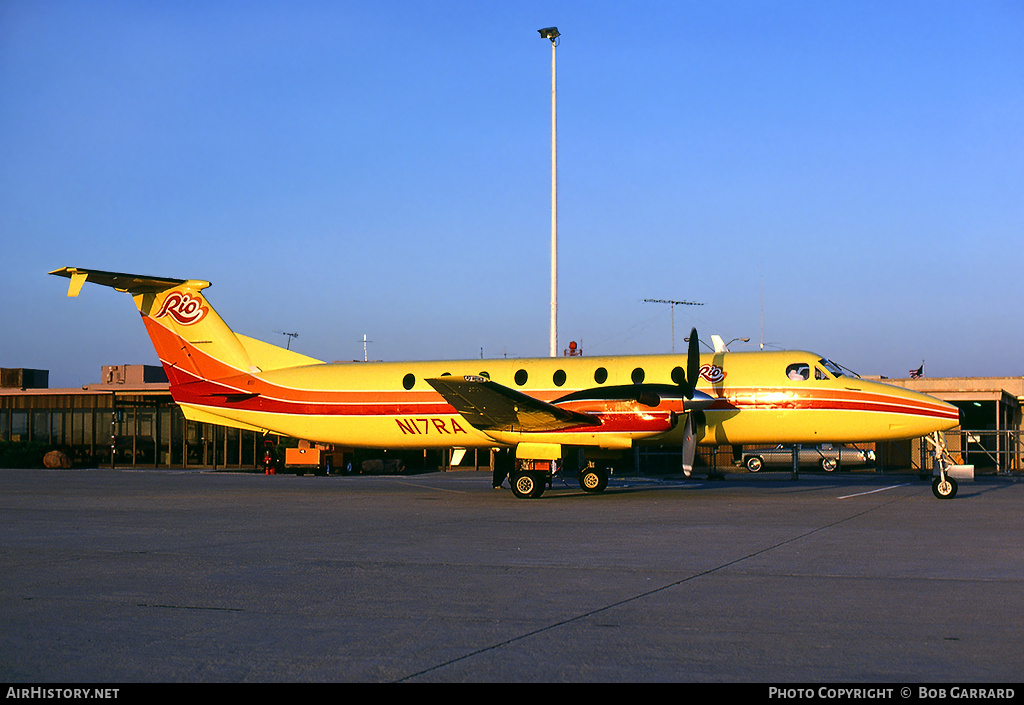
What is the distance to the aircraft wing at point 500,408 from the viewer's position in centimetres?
2120

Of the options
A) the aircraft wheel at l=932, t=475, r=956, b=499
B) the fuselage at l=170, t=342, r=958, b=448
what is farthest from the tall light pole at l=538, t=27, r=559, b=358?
the aircraft wheel at l=932, t=475, r=956, b=499

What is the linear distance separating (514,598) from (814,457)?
41153 millimetres

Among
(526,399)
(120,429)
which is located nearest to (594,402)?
(526,399)

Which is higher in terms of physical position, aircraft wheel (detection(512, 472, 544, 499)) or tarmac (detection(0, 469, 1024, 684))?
tarmac (detection(0, 469, 1024, 684))

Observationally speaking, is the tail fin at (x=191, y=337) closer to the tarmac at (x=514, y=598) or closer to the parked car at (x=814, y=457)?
the tarmac at (x=514, y=598)

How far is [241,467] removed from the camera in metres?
51.4

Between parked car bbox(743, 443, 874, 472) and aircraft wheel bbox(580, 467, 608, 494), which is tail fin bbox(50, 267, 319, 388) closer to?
aircraft wheel bbox(580, 467, 608, 494)

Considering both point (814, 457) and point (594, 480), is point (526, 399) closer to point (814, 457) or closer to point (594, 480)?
point (594, 480)

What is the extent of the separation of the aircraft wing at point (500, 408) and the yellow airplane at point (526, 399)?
5 centimetres

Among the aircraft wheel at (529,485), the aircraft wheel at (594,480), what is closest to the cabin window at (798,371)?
the aircraft wheel at (594,480)

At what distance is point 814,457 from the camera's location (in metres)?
46.2

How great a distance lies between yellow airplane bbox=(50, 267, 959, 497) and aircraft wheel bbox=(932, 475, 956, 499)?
5 centimetres

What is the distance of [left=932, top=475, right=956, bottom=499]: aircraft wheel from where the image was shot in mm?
21422

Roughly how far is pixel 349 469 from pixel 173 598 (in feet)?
114
